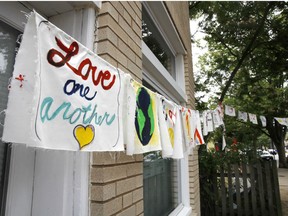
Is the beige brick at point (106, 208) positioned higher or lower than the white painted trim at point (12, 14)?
lower

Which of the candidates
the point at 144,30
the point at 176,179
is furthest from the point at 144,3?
the point at 176,179

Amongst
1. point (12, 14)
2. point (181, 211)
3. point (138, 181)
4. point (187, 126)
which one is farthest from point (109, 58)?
point (181, 211)

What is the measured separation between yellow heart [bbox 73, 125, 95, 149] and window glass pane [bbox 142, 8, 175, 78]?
6.85 ft

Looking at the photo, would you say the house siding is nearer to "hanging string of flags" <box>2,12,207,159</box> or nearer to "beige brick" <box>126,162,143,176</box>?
"beige brick" <box>126,162,143,176</box>

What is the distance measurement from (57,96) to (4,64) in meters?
0.51

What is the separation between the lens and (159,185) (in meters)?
3.04

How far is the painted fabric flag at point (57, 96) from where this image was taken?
778 millimetres

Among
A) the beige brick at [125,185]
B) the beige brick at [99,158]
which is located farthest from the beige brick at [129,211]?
the beige brick at [99,158]

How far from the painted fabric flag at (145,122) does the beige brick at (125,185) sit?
0.27 metres

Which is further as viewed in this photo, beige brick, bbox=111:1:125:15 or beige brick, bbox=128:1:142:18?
beige brick, bbox=128:1:142:18

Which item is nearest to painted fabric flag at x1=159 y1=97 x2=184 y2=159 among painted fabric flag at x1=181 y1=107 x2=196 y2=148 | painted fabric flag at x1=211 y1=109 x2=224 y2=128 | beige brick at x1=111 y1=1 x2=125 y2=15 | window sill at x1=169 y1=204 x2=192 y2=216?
painted fabric flag at x1=181 y1=107 x2=196 y2=148

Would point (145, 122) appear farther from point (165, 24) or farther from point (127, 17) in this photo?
point (165, 24)

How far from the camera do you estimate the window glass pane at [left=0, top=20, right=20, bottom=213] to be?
3.78 ft

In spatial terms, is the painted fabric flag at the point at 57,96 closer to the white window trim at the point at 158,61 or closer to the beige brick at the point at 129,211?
the beige brick at the point at 129,211
